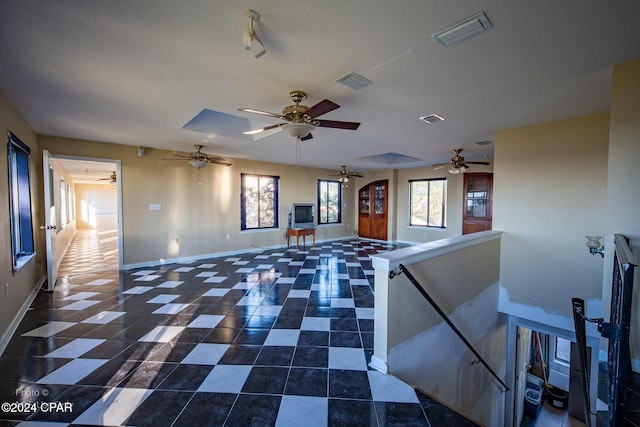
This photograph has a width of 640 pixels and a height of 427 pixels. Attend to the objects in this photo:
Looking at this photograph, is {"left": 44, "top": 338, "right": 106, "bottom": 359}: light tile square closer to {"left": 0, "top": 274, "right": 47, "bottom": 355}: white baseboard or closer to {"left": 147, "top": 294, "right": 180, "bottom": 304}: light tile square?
{"left": 0, "top": 274, "right": 47, "bottom": 355}: white baseboard

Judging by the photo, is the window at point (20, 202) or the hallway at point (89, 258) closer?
the window at point (20, 202)

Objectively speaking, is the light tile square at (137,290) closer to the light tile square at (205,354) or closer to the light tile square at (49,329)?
the light tile square at (49,329)

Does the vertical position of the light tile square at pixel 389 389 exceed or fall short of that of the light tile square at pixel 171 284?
it falls short

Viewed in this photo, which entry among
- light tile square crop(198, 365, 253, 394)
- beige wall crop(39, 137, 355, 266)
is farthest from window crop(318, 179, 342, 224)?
light tile square crop(198, 365, 253, 394)

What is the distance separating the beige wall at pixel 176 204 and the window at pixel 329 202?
157 cm

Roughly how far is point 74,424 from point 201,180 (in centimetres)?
516

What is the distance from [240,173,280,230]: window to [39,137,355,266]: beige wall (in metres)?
0.17

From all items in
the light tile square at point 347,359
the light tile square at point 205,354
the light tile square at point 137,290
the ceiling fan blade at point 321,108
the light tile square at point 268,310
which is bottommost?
the light tile square at point 347,359

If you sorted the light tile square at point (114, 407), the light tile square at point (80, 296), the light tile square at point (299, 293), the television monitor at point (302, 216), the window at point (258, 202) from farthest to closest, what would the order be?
the television monitor at point (302, 216) < the window at point (258, 202) < the light tile square at point (299, 293) < the light tile square at point (80, 296) < the light tile square at point (114, 407)

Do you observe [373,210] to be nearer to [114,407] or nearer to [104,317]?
[104,317]

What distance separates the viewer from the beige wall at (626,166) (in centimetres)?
214

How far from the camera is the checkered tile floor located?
164 cm

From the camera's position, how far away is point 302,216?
7.47 m

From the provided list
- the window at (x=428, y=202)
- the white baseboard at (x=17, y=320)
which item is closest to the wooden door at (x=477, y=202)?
the window at (x=428, y=202)
